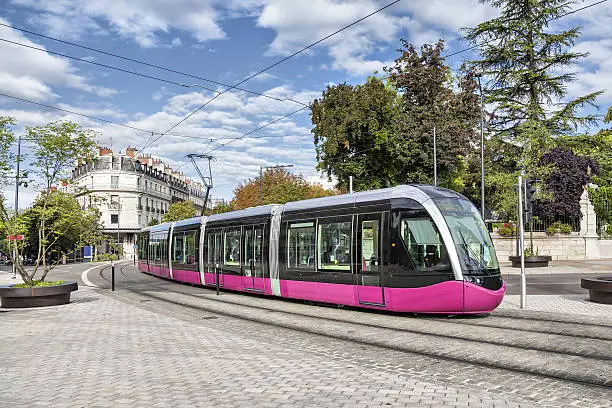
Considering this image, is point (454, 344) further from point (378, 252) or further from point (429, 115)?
point (429, 115)

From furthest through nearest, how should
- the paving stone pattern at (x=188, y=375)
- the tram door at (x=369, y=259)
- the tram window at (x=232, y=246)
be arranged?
1. the tram window at (x=232, y=246)
2. the tram door at (x=369, y=259)
3. the paving stone pattern at (x=188, y=375)

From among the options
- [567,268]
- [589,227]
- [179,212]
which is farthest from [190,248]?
[179,212]

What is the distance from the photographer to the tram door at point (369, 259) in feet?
39.0

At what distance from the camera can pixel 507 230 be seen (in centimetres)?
3173

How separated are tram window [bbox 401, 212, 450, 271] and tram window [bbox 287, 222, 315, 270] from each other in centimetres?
332

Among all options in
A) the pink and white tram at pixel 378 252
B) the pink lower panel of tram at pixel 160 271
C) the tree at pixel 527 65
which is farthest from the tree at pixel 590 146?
the pink and white tram at pixel 378 252

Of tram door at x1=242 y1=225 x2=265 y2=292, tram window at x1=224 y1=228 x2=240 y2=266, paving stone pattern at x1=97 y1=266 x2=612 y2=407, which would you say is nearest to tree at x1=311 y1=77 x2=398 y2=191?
tram window at x1=224 y1=228 x2=240 y2=266

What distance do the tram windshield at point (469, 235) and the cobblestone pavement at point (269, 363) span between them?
119cm

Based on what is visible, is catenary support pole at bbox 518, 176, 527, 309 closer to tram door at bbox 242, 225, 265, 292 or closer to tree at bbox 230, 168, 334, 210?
tram door at bbox 242, 225, 265, 292

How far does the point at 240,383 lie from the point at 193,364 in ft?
4.22

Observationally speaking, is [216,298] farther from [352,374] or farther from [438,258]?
[352,374]

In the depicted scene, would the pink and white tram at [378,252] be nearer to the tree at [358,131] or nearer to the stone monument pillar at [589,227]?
the tree at [358,131]

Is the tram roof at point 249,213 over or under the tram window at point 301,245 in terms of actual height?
over

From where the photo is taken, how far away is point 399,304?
450 inches
